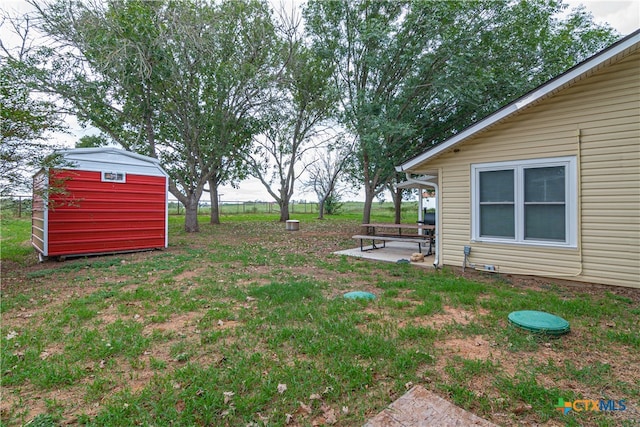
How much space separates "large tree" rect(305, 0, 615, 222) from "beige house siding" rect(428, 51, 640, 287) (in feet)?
12.9

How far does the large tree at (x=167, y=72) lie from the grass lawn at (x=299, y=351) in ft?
24.4

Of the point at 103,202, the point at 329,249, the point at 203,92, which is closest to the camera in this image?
the point at 103,202

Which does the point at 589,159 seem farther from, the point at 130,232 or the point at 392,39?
the point at 130,232

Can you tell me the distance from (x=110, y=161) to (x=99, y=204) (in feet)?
3.89

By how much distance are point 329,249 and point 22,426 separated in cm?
781

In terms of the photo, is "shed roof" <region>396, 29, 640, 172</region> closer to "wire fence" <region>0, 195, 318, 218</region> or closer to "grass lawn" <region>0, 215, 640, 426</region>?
"grass lawn" <region>0, 215, 640, 426</region>

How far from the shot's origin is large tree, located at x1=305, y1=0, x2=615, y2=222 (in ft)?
31.0

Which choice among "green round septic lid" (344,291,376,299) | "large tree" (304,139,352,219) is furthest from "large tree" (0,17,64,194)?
"large tree" (304,139,352,219)

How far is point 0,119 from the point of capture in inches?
197

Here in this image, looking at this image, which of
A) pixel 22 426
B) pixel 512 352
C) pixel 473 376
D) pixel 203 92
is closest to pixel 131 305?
pixel 22 426

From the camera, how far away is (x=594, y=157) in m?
4.95

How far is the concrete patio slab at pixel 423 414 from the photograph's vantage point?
77.5 inches

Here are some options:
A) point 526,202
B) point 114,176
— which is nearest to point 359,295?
point 526,202

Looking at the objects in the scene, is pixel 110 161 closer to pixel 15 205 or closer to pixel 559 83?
pixel 15 205
